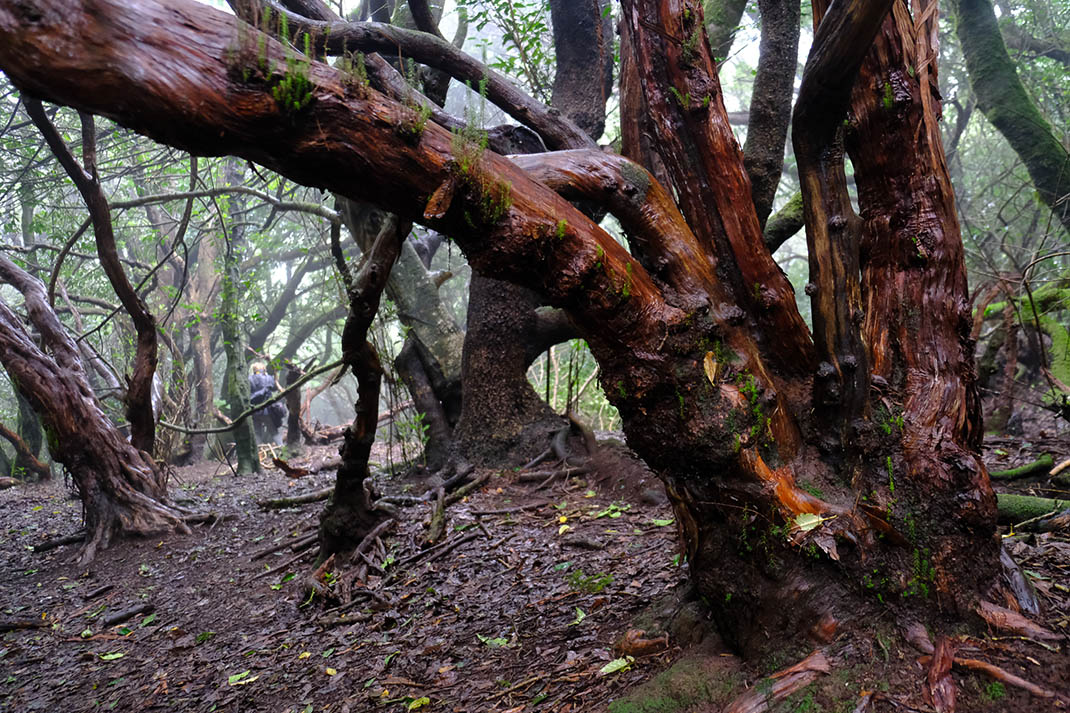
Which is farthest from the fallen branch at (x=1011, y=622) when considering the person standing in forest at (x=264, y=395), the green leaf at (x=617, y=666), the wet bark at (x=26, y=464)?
the person standing in forest at (x=264, y=395)

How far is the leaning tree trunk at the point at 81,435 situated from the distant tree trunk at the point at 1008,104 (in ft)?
33.4

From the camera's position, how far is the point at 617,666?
2.73 m

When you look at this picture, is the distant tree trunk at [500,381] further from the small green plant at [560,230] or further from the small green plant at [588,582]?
the small green plant at [560,230]

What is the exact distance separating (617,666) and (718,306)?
5.01 feet

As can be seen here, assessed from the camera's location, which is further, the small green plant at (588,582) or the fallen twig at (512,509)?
the fallen twig at (512,509)

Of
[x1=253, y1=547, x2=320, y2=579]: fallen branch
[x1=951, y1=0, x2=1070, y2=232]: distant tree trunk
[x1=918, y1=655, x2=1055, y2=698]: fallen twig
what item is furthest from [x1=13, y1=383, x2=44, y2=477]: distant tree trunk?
[x1=951, y1=0, x2=1070, y2=232]: distant tree trunk

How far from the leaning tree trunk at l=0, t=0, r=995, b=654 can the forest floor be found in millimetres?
296

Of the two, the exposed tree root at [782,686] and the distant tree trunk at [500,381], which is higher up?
the distant tree trunk at [500,381]

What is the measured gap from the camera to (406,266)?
790 centimetres

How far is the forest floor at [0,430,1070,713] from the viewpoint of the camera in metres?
2.36

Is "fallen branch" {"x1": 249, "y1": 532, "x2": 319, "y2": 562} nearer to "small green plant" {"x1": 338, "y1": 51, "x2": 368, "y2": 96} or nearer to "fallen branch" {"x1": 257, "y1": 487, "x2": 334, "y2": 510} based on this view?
"fallen branch" {"x1": 257, "y1": 487, "x2": 334, "y2": 510}

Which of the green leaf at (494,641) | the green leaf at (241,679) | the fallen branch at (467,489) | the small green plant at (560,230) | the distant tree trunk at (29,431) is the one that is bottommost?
the green leaf at (241,679)

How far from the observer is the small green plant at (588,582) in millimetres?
3732

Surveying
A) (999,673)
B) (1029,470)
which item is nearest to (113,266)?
(999,673)
